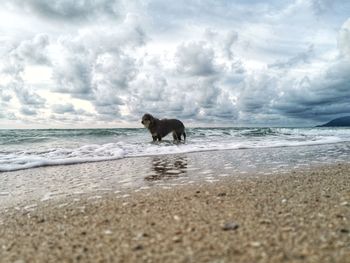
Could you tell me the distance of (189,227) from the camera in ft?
9.34

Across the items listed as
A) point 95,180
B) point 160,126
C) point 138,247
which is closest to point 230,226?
point 138,247

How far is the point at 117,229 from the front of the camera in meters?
2.94

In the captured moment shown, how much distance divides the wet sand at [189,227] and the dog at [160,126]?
401 inches

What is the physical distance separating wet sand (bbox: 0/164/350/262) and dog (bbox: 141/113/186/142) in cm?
1019

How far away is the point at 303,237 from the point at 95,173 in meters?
5.18

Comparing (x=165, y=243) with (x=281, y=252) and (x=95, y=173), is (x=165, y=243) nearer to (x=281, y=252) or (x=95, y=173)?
(x=281, y=252)

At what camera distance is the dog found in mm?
14758

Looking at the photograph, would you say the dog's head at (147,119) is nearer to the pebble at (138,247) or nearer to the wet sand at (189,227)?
the wet sand at (189,227)

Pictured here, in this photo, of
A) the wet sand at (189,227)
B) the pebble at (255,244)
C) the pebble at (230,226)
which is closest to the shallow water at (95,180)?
the wet sand at (189,227)

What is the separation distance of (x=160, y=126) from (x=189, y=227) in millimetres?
12222

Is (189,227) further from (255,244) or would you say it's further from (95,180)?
(95,180)

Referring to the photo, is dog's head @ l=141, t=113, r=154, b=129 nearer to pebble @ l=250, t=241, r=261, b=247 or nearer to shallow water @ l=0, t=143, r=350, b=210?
shallow water @ l=0, t=143, r=350, b=210

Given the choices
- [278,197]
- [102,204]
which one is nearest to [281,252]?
[278,197]

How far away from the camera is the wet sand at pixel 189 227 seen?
2.30 metres
